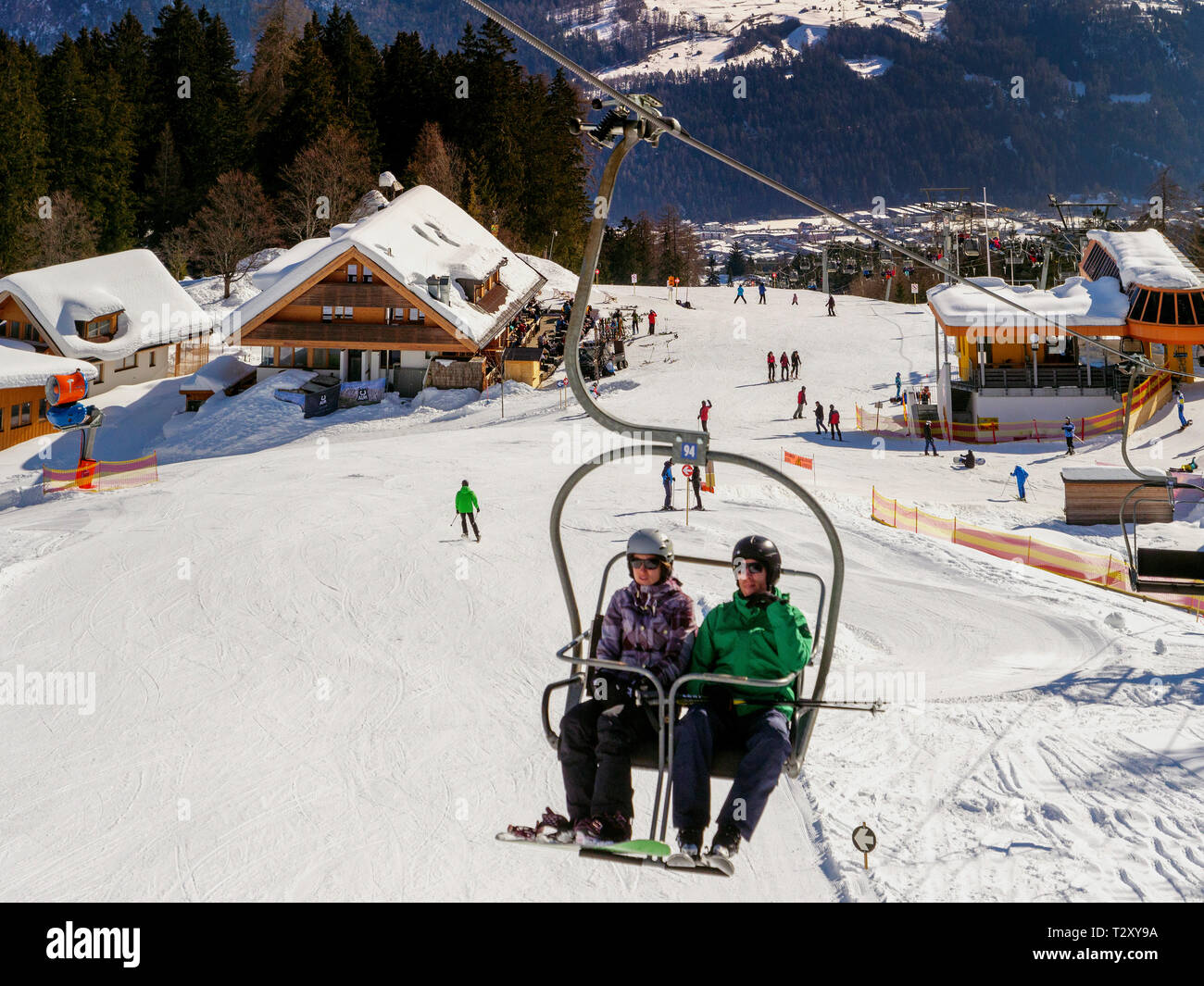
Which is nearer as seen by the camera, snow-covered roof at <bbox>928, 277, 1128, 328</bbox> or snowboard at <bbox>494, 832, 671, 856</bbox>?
snowboard at <bbox>494, 832, 671, 856</bbox>

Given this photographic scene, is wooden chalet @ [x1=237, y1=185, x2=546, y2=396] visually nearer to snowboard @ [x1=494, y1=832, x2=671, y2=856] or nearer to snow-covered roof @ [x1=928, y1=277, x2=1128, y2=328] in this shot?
snow-covered roof @ [x1=928, y1=277, x2=1128, y2=328]

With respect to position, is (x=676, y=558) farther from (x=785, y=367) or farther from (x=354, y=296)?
(x=785, y=367)

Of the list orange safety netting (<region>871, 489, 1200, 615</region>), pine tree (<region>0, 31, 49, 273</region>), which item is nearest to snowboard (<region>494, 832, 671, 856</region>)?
orange safety netting (<region>871, 489, 1200, 615</region>)

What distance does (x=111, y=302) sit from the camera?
41531mm

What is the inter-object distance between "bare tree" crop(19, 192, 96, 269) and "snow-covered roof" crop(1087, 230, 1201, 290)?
45801 mm

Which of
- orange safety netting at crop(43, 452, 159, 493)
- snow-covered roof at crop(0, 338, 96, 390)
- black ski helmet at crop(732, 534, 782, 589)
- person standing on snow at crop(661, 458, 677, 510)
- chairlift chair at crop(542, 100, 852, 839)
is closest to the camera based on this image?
chairlift chair at crop(542, 100, 852, 839)

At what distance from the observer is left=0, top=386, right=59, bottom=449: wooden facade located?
3469 centimetres

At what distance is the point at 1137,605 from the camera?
17141 millimetres

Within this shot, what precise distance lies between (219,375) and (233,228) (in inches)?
813

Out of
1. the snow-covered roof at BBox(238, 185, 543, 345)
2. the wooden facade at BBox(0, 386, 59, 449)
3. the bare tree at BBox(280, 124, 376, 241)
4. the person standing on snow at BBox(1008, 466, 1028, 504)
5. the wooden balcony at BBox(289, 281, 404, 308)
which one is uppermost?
the bare tree at BBox(280, 124, 376, 241)

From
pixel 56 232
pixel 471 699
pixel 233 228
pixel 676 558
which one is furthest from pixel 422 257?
pixel 676 558

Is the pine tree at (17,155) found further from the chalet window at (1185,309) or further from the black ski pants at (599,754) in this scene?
the black ski pants at (599,754)

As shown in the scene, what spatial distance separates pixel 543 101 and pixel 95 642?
2385 inches

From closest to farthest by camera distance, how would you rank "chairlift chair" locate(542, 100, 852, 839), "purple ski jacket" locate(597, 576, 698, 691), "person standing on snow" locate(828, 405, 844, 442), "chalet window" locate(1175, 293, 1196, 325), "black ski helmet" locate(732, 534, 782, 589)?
"chairlift chair" locate(542, 100, 852, 839)
"black ski helmet" locate(732, 534, 782, 589)
"purple ski jacket" locate(597, 576, 698, 691)
"person standing on snow" locate(828, 405, 844, 442)
"chalet window" locate(1175, 293, 1196, 325)
